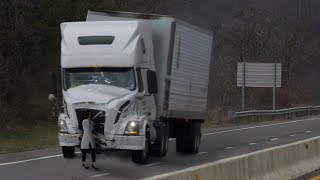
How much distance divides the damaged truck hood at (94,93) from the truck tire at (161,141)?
1.93m

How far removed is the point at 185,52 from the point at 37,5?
17.5 meters

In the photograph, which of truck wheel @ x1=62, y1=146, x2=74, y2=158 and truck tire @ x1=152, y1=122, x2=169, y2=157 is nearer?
truck wheel @ x1=62, y1=146, x2=74, y2=158

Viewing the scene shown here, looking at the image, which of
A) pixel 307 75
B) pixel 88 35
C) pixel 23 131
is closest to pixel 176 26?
pixel 88 35

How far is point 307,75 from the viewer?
240ft

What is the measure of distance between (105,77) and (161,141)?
2558mm

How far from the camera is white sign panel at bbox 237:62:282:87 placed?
4897 centimetres

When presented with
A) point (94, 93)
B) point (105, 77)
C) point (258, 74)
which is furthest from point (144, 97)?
point (258, 74)

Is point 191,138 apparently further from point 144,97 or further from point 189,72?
point 144,97

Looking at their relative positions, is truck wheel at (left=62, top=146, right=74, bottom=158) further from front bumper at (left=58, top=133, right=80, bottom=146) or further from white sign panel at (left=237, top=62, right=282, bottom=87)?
white sign panel at (left=237, top=62, right=282, bottom=87)

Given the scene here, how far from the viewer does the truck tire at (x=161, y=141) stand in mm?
17339

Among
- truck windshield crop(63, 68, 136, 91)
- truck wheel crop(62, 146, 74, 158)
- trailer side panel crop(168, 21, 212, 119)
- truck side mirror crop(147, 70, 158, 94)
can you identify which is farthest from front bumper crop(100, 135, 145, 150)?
trailer side panel crop(168, 21, 212, 119)

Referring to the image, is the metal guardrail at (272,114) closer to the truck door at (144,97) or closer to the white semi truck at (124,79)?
the white semi truck at (124,79)

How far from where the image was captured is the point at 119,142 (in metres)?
15.3

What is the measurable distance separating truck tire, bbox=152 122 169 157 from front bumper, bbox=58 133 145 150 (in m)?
1.73
